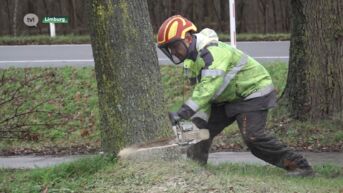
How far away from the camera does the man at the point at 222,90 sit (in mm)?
5664

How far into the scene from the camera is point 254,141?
619 centimetres

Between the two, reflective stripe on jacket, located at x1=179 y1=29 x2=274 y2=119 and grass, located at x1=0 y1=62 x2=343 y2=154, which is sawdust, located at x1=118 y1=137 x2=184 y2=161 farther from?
grass, located at x1=0 y1=62 x2=343 y2=154

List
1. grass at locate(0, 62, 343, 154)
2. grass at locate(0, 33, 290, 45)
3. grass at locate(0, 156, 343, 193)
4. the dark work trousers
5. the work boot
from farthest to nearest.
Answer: grass at locate(0, 33, 290, 45) < grass at locate(0, 62, 343, 154) < the work boot < the dark work trousers < grass at locate(0, 156, 343, 193)

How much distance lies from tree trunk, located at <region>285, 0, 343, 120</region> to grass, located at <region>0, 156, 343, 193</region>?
126 inches

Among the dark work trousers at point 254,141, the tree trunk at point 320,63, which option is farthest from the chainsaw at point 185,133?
the tree trunk at point 320,63

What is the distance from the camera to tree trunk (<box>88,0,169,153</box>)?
18.9 ft

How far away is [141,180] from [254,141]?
1.37 m

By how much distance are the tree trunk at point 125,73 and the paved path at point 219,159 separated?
6.36 ft

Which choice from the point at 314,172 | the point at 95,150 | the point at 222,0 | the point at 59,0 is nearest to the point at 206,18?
the point at 222,0

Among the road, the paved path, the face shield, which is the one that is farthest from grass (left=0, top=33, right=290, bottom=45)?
the face shield

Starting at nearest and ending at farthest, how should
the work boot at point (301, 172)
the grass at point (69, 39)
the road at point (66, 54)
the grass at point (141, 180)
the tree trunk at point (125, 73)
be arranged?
the grass at point (141, 180) < the tree trunk at point (125, 73) < the work boot at point (301, 172) < the road at point (66, 54) < the grass at point (69, 39)

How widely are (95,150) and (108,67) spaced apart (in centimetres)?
367

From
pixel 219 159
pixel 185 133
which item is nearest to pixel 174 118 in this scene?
pixel 185 133

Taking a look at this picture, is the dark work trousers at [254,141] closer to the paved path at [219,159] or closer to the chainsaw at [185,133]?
the chainsaw at [185,133]
